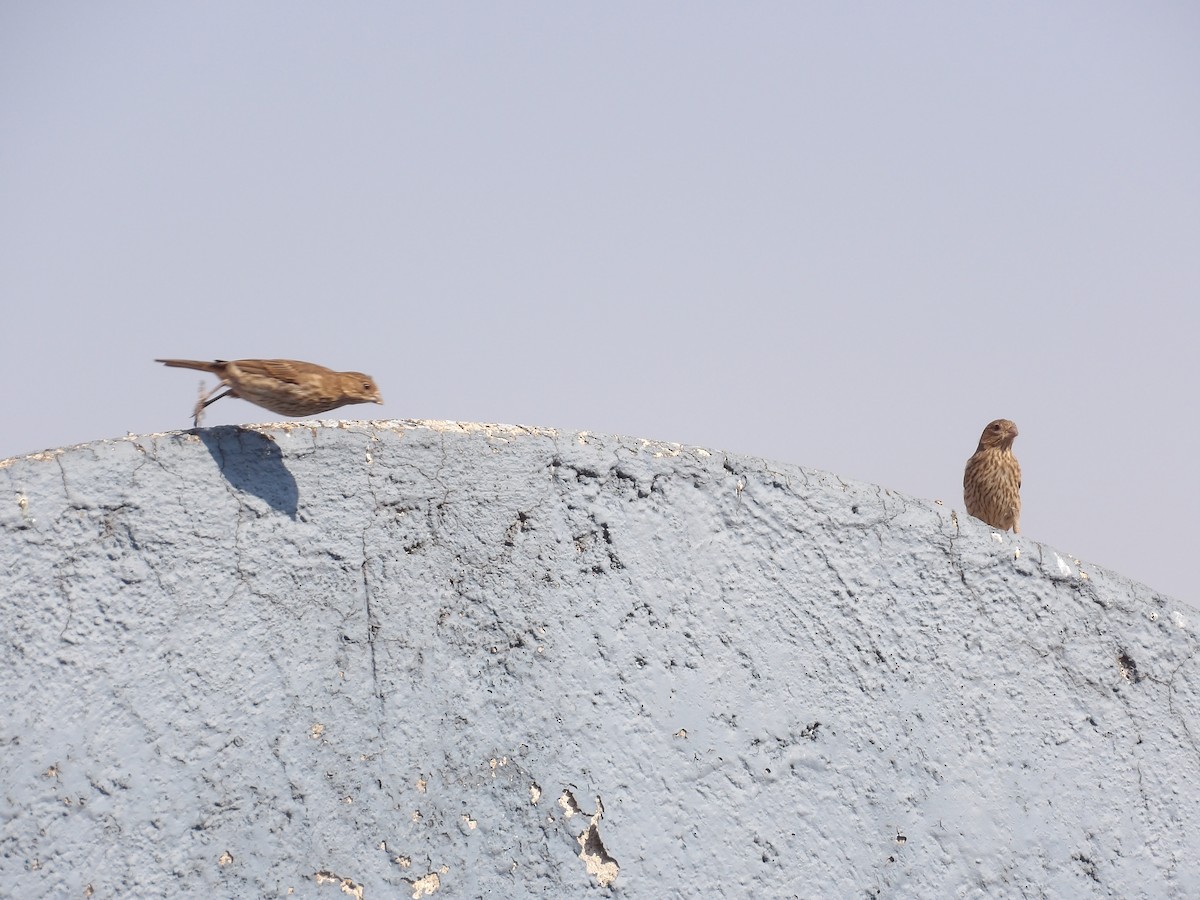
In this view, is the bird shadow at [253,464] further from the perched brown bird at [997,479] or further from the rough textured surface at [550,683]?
the perched brown bird at [997,479]

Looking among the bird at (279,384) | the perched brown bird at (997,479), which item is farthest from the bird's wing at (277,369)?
the perched brown bird at (997,479)

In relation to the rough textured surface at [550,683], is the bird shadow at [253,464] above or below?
above

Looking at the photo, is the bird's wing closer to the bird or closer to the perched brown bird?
the bird

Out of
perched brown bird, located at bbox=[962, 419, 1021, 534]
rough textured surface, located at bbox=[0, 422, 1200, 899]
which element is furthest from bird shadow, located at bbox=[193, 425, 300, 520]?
perched brown bird, located at bbox=[962, 419, 1021, 534]

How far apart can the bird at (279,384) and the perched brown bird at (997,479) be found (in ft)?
13.0

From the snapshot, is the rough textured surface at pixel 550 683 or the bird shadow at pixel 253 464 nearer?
the rough textured surface at pixel 550 683

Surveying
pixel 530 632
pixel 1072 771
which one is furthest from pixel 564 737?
pixel 1072 771

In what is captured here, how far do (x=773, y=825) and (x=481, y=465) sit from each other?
1.55m

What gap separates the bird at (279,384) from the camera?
3773 mm

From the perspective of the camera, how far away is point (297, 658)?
3.74 metres

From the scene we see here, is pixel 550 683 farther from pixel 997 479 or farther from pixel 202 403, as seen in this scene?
pixel 997 479

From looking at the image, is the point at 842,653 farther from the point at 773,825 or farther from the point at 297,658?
the point at 297,658

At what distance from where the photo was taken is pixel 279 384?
148 inches

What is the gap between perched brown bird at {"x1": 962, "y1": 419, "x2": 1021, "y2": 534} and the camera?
6.50 meters
